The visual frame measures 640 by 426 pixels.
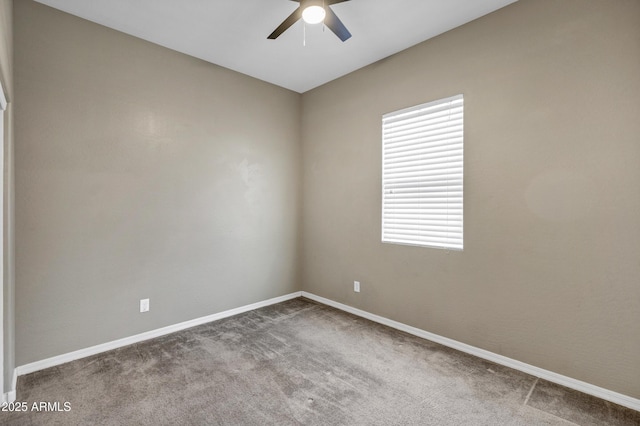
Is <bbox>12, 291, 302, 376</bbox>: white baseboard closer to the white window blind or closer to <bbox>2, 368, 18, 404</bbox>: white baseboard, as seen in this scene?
<bbox>2, 368, 18, 404</bbox>: white baseboard

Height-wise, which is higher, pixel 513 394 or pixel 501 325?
pixel 501 325

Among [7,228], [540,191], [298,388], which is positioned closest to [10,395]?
[7,228]

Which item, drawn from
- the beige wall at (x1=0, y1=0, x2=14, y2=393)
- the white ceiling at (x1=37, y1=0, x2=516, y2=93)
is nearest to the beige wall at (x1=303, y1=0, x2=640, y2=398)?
the white ceiling at (x1=37, y1=0, x2=516, y2=93)

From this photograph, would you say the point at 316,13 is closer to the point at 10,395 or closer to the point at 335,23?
the point at 335,23

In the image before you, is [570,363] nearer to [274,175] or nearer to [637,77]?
[637,77]

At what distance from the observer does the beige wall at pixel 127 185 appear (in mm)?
2414

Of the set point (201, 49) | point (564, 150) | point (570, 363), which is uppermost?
point (201, 49)

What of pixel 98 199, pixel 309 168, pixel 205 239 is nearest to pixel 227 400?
pixel 205 239

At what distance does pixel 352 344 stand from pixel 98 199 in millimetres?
2642

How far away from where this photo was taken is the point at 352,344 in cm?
288

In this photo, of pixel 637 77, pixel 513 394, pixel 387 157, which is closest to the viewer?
pixel 637 77

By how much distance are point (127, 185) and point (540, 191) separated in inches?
138

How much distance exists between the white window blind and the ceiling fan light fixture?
1.36 m

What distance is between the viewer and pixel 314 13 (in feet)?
6.95
